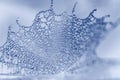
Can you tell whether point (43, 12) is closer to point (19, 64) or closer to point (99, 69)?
point (19, 64)

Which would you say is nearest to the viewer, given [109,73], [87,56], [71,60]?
[109,73]

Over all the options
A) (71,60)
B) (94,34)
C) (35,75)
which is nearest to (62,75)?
(71,60)

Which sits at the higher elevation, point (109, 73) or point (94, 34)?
point (94, 34)

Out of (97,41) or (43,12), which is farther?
(43,12)

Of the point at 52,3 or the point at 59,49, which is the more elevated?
the point at 52,3

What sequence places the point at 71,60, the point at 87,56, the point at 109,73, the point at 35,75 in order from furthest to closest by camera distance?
the point at 35,75 → the point at 71,60 → the point at 87,56 → the point at 109,73

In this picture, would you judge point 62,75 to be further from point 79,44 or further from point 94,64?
point 94,64

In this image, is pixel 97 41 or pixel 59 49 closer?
pixel 97 41

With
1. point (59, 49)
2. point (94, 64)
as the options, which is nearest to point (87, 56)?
point (94, 64)

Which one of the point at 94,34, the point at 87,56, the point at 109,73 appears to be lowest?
the point at 109,73
